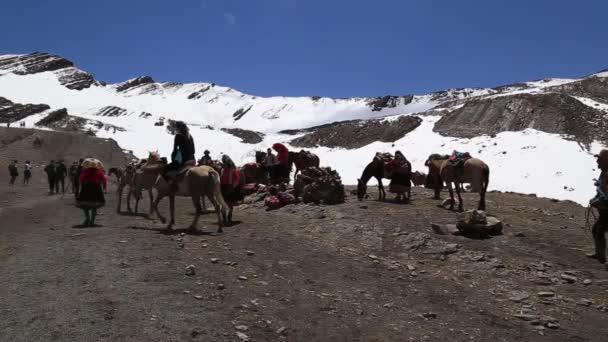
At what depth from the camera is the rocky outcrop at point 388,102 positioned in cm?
16962

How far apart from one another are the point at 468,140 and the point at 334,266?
1840 inches

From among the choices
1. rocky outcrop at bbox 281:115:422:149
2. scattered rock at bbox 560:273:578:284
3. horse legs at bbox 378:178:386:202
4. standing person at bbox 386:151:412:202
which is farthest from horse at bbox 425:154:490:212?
rocky outcrop at bbox 281:115:422:149

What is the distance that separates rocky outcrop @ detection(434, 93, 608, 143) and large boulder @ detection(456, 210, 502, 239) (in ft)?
138

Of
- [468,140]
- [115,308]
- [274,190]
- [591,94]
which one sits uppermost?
[591,94]

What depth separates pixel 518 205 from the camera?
673 inches

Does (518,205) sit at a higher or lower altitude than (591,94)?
lower

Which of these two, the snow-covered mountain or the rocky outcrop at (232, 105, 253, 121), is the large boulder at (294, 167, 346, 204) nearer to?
the snow-covered mountain

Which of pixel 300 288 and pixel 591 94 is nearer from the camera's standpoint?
pixel 300 288

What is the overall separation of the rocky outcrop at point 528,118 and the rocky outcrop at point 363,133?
469 cm

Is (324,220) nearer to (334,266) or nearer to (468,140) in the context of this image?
(334,266)

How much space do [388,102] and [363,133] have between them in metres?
108

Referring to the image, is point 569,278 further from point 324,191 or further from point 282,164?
point 282,164

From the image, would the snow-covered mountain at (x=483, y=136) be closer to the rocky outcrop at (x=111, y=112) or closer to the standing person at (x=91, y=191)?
the rocky outcrop at (x=111, y=112)

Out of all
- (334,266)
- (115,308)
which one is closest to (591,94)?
(334,266)
